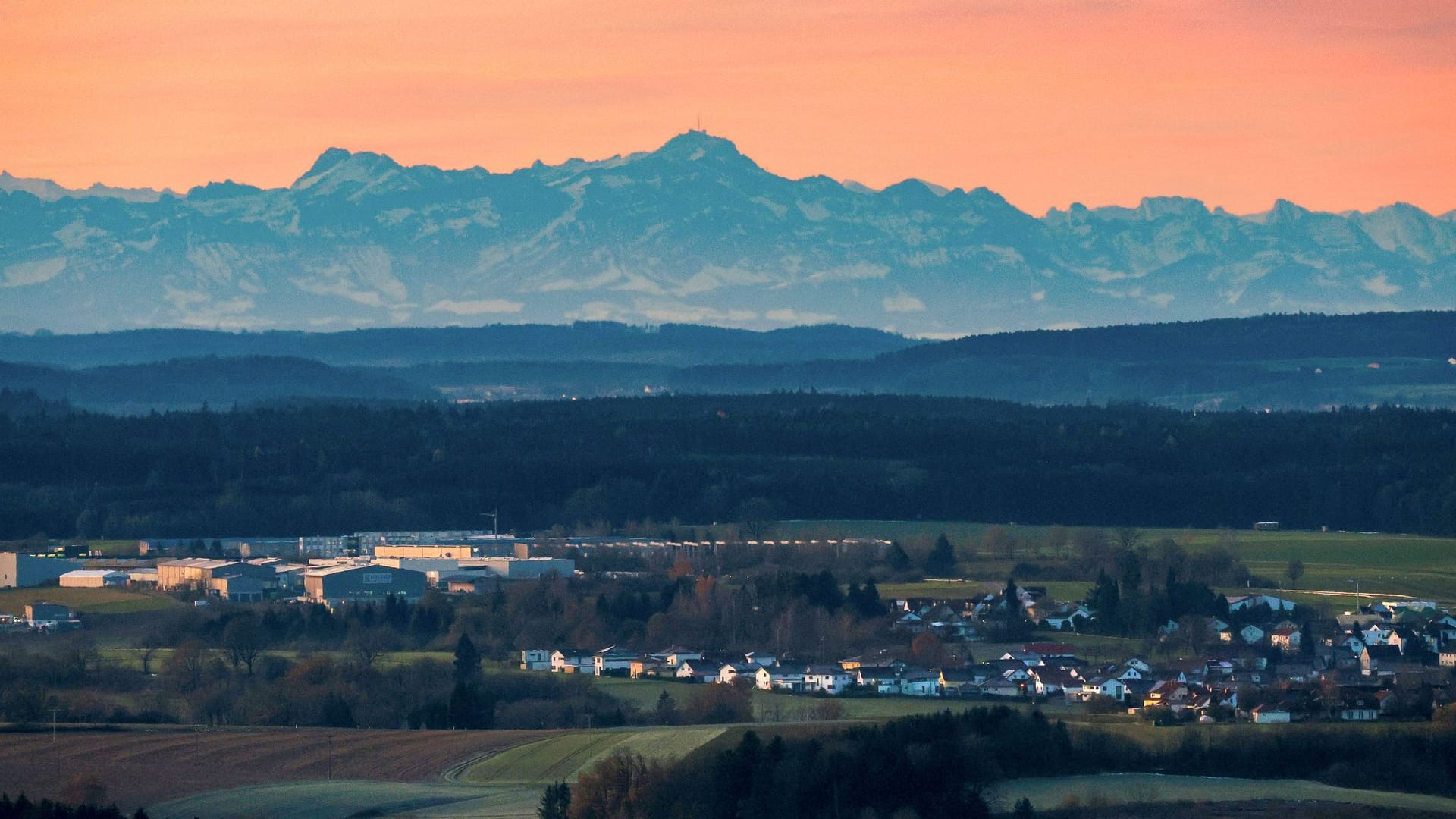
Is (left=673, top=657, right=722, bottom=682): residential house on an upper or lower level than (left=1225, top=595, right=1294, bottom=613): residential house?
lower

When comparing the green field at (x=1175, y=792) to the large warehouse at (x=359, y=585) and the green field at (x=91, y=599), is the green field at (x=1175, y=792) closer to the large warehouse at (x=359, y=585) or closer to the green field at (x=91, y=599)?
the large warehouse at (x=359, y=585)

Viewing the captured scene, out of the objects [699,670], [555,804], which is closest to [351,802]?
[555,804]

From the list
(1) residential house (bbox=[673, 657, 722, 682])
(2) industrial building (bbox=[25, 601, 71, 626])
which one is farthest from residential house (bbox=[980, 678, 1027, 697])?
(2) industrial building (bbox=[25, 601, 71, 626])

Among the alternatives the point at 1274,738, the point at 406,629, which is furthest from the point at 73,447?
the point at 1274,738

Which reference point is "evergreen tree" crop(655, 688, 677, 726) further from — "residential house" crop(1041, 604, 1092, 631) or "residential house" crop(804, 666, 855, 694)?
"residential house" crop(1041, 604, 1092, 631)

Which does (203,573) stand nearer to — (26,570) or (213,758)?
(26,570)

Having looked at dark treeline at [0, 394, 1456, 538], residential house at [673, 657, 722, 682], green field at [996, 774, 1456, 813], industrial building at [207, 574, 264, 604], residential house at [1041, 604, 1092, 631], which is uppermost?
dark treeline at [0, 394, 1456, 538]

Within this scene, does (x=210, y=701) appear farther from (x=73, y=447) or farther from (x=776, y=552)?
(x=73, y=447)
